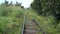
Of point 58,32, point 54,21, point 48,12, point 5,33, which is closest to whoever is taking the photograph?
point 5,33

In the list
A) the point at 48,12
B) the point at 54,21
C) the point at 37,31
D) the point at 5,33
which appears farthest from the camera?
the point at 48,12

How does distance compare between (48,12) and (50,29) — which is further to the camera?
(48,12)

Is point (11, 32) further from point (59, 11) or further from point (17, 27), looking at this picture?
point (59, 11)

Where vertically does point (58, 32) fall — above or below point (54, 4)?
below

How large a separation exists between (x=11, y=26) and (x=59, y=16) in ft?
17.5

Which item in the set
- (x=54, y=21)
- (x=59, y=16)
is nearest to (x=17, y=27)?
(x=54, y=21)

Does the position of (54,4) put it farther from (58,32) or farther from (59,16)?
(58,32)

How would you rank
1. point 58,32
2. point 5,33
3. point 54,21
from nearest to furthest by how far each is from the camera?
point 5,33 < point 58,32 < point 54,21

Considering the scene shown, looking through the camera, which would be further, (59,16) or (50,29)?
(59,16)

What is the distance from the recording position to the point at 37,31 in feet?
36.4

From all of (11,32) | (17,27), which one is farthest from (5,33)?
(17,27)

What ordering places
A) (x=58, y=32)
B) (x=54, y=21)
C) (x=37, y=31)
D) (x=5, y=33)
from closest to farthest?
(x=5, y=33), (x=37, y=31), (x=58, y=32), (x=54, y=21)

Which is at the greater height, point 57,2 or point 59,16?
point 57,2

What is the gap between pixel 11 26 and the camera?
11.2m
